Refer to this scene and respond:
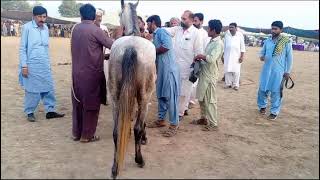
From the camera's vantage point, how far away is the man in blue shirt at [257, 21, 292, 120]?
22.6 ft

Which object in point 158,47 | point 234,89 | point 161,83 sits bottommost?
point 234,89

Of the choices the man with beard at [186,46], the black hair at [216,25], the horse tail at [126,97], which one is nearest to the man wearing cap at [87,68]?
the horse tail at [126,97]

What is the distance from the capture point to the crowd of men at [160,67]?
16.5ft

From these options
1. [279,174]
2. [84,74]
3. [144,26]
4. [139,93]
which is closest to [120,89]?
[139,93]

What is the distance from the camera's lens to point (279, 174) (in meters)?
4.39

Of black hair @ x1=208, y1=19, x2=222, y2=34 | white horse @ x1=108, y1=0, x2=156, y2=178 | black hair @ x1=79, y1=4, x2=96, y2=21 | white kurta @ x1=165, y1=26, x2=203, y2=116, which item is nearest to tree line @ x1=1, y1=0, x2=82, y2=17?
white kurta @ x1=165, y1=26, x2=203, y2=116

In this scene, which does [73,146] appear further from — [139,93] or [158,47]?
[158,47]

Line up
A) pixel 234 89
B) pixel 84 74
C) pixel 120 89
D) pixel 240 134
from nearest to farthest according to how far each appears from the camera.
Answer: pixel 120 89, pixel 84 74, pixel 240 134, pixel 234 89

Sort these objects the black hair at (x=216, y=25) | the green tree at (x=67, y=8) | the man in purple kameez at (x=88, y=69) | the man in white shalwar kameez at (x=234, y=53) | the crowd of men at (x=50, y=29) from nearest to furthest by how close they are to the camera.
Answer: the man in purple kameez at (x=88, y=69) → the black hair at (x=216, y=25) → the man in white shalwar kameez at (x=234, y=53) → the crowd of men at (x=50, y=29) → the green tree at (x=67, y=8)

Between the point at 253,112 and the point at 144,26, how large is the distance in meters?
3.29

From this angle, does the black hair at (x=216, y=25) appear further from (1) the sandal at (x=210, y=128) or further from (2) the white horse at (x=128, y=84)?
(2) the white horse at (x=128, y=84)

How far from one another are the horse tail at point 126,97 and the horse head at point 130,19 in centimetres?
79

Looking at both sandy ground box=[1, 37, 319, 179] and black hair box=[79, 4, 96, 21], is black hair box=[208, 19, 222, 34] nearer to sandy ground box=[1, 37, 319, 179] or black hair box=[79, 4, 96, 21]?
sandy ground box=[1, 37, 319, 179]

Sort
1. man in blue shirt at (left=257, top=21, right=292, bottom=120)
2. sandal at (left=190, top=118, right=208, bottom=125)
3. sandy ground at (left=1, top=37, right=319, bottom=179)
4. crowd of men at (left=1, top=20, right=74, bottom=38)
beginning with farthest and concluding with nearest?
crowd of men at (left=1, top=20, right=74, bottom=38) < man in blue shirt at (left=257, top=21, right=292, bottom=120) < sandal at (left=190, top=118, right=208, bottom=125) < sandy ground at (left=1, top=37, right=319, bottom=179)
